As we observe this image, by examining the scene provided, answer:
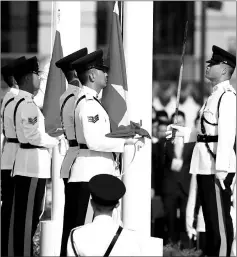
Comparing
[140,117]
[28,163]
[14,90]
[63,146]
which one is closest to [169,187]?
[14,90]

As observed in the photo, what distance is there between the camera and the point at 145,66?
28.1 feet

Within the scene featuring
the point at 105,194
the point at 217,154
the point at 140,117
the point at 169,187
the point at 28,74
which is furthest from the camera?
the point at 169,187

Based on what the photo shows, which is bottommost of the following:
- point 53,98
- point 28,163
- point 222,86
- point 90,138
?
point 28,163

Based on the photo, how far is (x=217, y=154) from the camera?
8492 millimetres

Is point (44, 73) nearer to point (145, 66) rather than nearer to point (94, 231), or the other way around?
point (145, 66)

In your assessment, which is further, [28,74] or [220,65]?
[28,74]

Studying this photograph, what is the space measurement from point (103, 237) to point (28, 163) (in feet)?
12.1

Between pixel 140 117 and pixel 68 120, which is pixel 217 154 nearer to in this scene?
pixel 140 117

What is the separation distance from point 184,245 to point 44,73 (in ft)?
7.62

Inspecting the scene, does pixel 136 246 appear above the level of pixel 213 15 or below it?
below

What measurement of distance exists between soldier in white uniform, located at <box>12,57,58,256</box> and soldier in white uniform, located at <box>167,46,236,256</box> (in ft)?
→ 4.89

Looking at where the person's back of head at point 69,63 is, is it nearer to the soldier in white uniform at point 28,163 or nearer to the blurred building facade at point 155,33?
the soldier in white uniform at point 28,163

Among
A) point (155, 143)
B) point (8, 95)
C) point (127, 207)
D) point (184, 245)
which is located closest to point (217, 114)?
point (127, 207)

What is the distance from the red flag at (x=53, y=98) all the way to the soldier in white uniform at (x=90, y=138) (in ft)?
2.96
